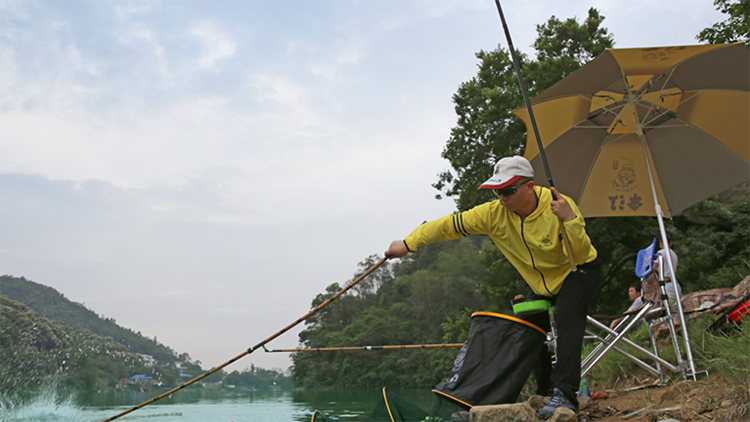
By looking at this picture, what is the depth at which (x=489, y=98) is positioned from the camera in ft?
48.2

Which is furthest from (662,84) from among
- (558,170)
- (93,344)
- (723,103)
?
(93,344)

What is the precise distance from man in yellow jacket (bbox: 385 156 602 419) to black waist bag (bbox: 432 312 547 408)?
0.18m

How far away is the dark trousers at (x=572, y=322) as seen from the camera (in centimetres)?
280

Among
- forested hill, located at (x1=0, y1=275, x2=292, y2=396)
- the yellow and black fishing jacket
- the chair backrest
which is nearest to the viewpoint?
the yellow and black fishing jacket

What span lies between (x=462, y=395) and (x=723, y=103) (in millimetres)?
4291

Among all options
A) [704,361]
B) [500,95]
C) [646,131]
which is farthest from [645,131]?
[500,95]

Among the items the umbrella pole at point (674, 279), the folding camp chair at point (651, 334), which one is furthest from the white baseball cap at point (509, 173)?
the umbrella pole at point (674, 279)

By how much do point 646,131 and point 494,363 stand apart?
12.7 ft

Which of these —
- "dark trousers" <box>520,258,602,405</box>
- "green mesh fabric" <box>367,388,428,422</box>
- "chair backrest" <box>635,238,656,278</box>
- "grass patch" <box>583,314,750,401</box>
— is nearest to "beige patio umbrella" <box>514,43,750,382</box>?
"chair backrest" <box>635,238,656,278</box>

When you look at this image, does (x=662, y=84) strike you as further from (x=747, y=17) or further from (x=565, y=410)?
(x=747, y=17)

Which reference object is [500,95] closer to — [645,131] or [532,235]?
[645,131]

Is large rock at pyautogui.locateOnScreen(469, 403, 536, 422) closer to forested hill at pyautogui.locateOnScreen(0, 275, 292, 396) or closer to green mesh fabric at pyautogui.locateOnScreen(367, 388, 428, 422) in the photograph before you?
green mesh fabric at pyautogui.locateOnScreen(367, 388, 428, 422)

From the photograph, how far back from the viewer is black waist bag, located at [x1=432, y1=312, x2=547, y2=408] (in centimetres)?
274

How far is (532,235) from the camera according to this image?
2.95 m
